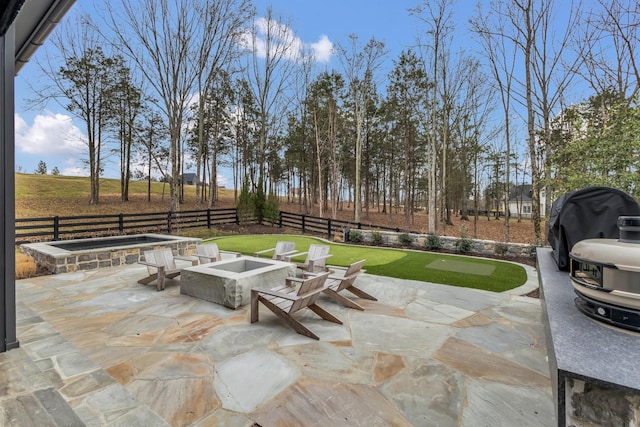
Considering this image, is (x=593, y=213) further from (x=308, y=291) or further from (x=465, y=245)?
(x=465, y=245)

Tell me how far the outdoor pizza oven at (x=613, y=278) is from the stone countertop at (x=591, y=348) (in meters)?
0.06

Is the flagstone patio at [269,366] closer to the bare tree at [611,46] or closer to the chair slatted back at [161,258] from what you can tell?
the chair slatted back at [161,258]

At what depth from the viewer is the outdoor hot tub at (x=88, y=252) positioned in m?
6.02

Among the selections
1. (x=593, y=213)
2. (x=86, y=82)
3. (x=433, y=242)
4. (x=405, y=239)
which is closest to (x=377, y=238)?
(x=405, y=239)

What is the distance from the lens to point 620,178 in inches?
199

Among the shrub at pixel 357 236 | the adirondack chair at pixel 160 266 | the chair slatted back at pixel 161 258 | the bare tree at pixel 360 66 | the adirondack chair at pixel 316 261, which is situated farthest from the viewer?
the bare tree at pixel 360 66

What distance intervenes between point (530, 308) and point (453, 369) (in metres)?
2.49

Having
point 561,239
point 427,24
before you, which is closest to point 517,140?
point 427,24

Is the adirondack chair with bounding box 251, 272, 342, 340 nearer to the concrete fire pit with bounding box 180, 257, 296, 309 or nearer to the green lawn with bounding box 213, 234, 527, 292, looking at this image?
the concrete fire pit with bounding box 180, 257, 296, 309

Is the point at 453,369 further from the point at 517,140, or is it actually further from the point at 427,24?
the point at 517,140

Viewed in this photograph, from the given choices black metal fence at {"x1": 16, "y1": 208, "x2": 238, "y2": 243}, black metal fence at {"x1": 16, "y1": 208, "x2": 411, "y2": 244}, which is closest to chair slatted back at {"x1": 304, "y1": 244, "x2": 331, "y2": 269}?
black metal fence at {"x1": 16, "y1": 208, "x2": 411, "y2": 244}

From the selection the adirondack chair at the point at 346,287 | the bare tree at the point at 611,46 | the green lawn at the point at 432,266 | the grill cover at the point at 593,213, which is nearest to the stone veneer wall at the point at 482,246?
the green lawn at the point at 432,266

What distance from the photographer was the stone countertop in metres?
1.06

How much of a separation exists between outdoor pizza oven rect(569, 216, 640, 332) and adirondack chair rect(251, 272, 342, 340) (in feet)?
7.89
